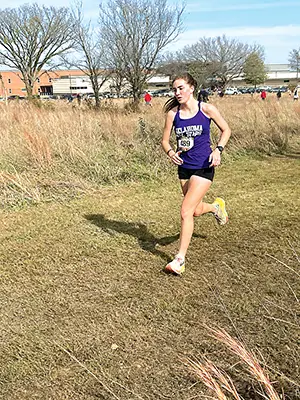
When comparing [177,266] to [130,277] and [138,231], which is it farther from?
[138,231]

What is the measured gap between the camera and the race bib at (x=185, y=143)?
3.90 m

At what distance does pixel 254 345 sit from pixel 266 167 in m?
6.60

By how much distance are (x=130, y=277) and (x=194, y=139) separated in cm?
136

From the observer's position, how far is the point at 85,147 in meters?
8.63

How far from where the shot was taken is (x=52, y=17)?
31.5m

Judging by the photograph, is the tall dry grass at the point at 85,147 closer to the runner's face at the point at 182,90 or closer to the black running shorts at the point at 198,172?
the black running shorts at the point at 198,172

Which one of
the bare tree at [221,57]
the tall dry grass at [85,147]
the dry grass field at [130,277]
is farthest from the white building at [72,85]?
the dry grass field at [130,277]

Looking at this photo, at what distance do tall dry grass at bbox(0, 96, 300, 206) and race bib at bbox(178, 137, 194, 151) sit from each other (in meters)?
3.39

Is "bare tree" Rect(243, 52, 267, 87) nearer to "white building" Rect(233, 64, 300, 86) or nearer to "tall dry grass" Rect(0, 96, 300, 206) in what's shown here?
"white building" Rect(233, 64, 300, 86)

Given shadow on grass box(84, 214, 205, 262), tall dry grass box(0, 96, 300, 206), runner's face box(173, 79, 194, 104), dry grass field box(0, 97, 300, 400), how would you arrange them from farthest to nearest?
tall dry grass box(0, 96, 300, 206) → shadow on grass box(84, 214, 205, 262) → runner's face box(173, 79, 194, 104) → dry grass field box(0, 97, 300, 400)

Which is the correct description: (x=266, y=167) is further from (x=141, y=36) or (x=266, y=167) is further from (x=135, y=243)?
(x=141, y=36)

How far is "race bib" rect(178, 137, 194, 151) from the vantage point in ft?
12.8

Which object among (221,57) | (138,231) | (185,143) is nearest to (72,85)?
(221,57)

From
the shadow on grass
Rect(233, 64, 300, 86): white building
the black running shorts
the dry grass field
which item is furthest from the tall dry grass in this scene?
Rect(233, 64, 300, 86): white building
